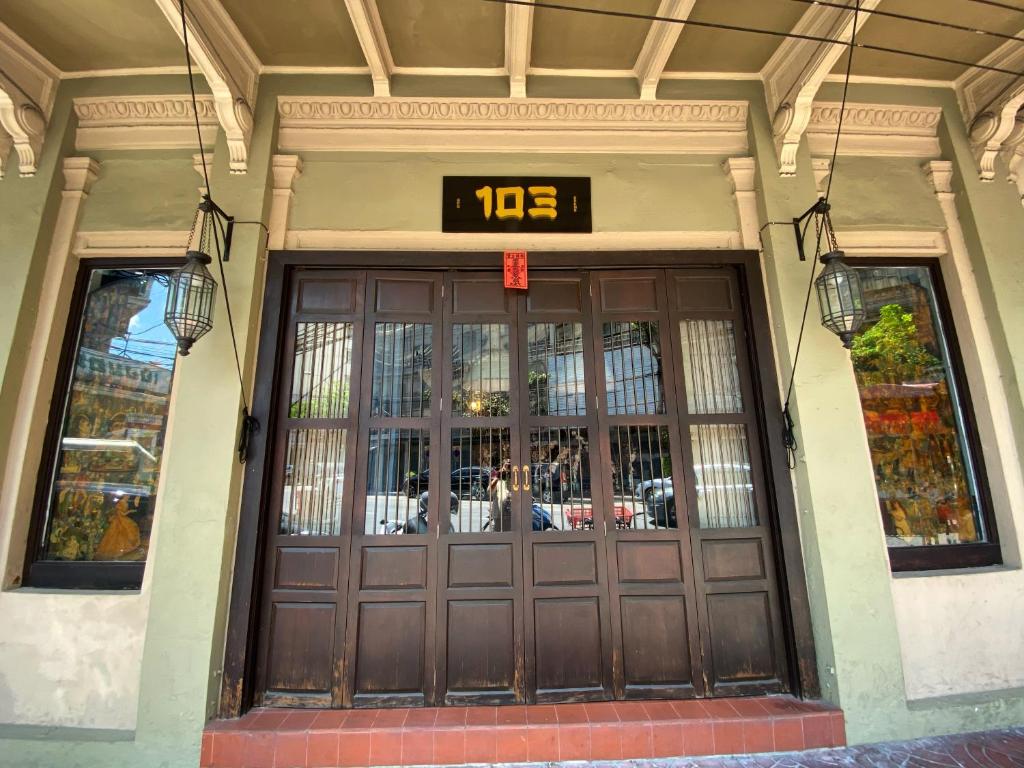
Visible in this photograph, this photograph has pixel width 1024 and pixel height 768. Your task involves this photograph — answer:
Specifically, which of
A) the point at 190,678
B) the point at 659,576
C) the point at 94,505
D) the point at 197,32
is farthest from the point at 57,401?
the point at 659,576

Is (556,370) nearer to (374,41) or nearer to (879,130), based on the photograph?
(374,41)

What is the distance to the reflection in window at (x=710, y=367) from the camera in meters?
3.25

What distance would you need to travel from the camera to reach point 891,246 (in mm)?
3422

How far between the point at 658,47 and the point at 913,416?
10.2ft

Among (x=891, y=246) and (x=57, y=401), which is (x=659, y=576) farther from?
(x=57, y=401)

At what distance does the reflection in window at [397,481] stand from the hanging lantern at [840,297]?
262cm

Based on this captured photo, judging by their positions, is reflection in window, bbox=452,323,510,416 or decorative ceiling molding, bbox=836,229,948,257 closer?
reflection in window, bbox=452,323,510,416

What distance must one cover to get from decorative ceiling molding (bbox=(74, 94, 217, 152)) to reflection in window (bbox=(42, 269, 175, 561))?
Answer: 93 cm

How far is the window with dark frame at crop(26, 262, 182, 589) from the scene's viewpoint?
9.75 ft

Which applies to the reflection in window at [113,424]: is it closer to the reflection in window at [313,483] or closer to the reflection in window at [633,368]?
the reflection in window at [313,483]

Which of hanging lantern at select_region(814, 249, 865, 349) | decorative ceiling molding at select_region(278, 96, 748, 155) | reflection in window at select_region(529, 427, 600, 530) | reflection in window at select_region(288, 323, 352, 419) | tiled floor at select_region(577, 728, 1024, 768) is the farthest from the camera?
decorative ceiling molding at select_region(278, 96, 748, 155)

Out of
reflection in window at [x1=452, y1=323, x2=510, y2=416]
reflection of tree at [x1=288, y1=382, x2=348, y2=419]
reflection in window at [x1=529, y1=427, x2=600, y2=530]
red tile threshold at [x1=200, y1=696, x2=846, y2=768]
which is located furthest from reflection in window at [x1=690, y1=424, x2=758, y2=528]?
reflection of tree at [x1=288, y1=382, x2=348, y2=419]

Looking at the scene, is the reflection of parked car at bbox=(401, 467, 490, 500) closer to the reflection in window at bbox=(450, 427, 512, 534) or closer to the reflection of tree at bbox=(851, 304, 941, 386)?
the reflection in window at bbox=(450, 427, 512, 534)

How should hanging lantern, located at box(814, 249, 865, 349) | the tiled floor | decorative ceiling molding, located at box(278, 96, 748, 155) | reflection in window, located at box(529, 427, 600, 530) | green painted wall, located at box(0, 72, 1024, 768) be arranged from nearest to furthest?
the tiled floor, green painted wall, located at box(0, 72, 1024, 768), hanging lantern, located at box(814, 249, 865, 349), reflection in window, located at box(529, 427, 600, 530), decorative ceiling molding, located at box(278, 96, 748, 155)
